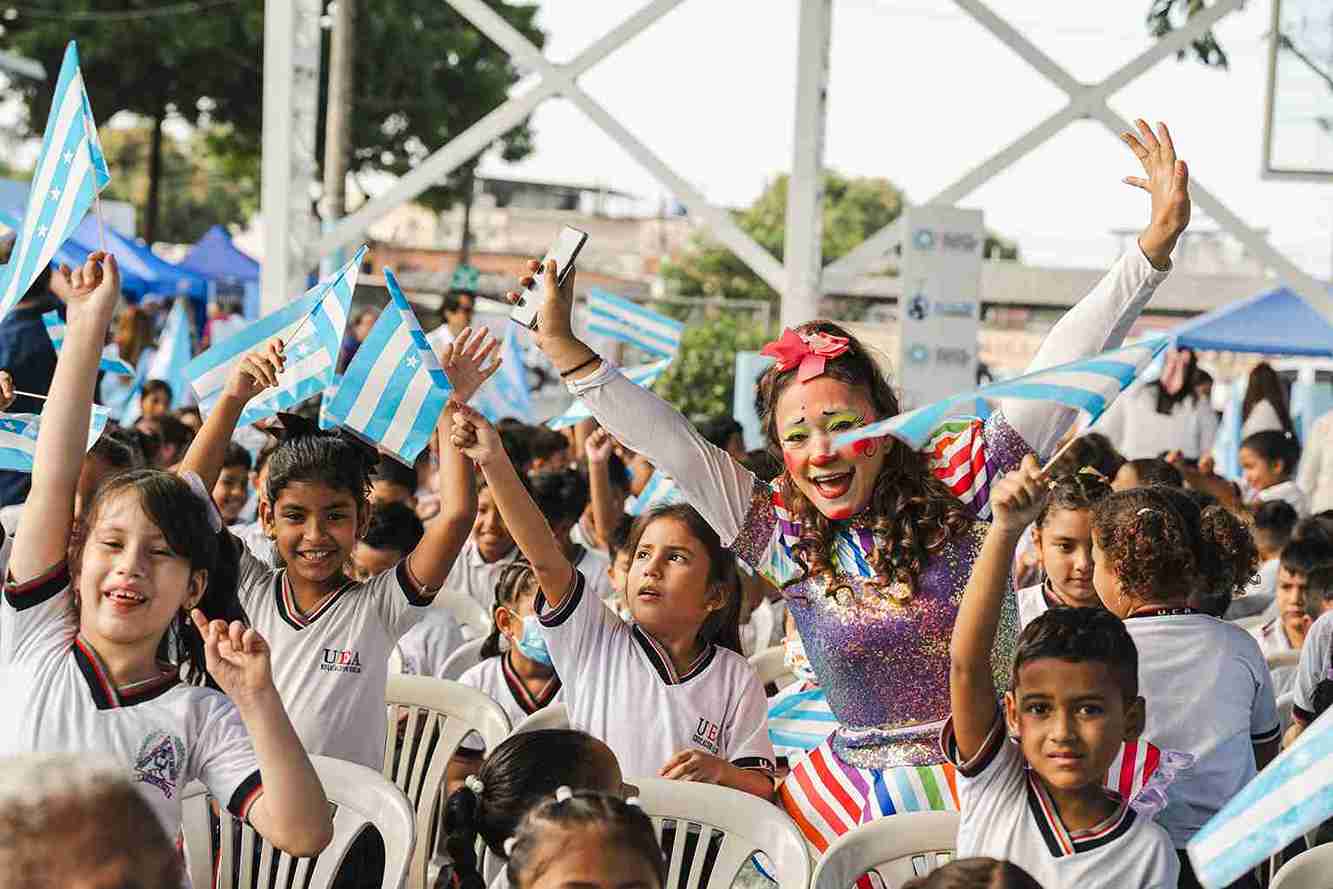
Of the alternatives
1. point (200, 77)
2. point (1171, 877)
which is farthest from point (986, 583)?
point (200, 77)

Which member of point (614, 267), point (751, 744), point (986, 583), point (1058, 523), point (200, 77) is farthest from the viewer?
point (614, 267)

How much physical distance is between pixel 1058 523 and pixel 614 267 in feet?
166

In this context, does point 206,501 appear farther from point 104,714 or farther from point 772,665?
point 772,665

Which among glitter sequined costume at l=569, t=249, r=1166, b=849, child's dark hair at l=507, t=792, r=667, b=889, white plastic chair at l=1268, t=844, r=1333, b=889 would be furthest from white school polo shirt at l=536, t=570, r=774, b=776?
child's dark hair at l=507, t=792, r=667, b=889

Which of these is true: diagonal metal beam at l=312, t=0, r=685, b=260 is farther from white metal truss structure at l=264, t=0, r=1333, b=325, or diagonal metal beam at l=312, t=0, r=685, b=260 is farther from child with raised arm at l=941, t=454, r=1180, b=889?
child with raised arm at l=941, t=454, r=1180, b=889

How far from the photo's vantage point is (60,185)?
384 centimetres

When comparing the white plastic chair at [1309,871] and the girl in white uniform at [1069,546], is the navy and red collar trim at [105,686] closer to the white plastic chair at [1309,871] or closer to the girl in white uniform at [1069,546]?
the white plastic chair at [1309,871]

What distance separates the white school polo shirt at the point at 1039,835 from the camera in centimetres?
275

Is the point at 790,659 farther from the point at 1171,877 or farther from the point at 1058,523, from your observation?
the point at 1171,877

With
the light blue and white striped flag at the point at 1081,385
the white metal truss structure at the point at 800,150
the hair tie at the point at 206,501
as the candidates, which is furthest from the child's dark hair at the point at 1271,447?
the hair tie at the point at 206,501

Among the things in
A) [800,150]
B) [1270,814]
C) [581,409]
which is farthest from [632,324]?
[1270,814]

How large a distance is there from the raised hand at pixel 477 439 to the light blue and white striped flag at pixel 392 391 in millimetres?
587

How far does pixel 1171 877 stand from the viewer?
9.11 ft

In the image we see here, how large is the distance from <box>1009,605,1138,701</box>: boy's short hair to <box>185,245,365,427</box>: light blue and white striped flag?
→ 2.17 meters
